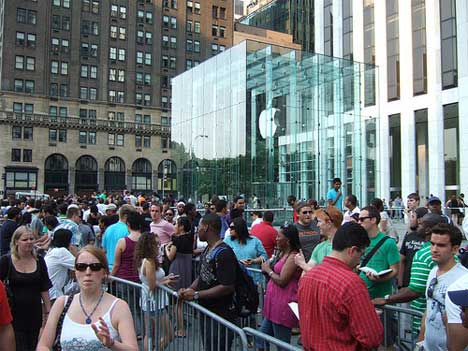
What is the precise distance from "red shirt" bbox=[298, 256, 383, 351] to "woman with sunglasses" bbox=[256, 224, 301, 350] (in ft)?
6.61

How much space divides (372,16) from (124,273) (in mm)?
36743

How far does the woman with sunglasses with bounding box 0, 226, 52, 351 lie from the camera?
533cm

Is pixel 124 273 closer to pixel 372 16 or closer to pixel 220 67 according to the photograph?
pixel 220 67

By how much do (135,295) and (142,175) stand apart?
232 feet

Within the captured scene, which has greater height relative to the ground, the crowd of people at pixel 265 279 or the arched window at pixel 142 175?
the arched window at pixel 142 175

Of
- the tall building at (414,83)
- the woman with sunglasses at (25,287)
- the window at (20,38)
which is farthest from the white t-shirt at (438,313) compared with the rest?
the window at (20,38)

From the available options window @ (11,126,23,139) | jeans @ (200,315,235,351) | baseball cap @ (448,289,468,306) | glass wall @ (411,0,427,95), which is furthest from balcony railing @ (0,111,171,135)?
baseball cap @ (448,289,468,306)

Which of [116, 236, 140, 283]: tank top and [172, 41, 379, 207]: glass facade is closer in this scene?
[116, 236, 140, 283]: tank top

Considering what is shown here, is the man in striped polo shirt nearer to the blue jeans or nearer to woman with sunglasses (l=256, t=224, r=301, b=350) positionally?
woman with sunglasses (l=256, t=224, r=301, b=350)

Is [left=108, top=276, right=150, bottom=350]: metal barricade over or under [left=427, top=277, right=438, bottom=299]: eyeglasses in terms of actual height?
under

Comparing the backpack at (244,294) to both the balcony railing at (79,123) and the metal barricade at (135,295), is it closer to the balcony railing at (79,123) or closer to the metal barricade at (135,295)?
the metal barricade at (135,295)

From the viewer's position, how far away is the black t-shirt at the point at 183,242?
300 inches

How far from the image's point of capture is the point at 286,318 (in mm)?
5355

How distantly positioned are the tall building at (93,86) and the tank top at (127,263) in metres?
60.2
